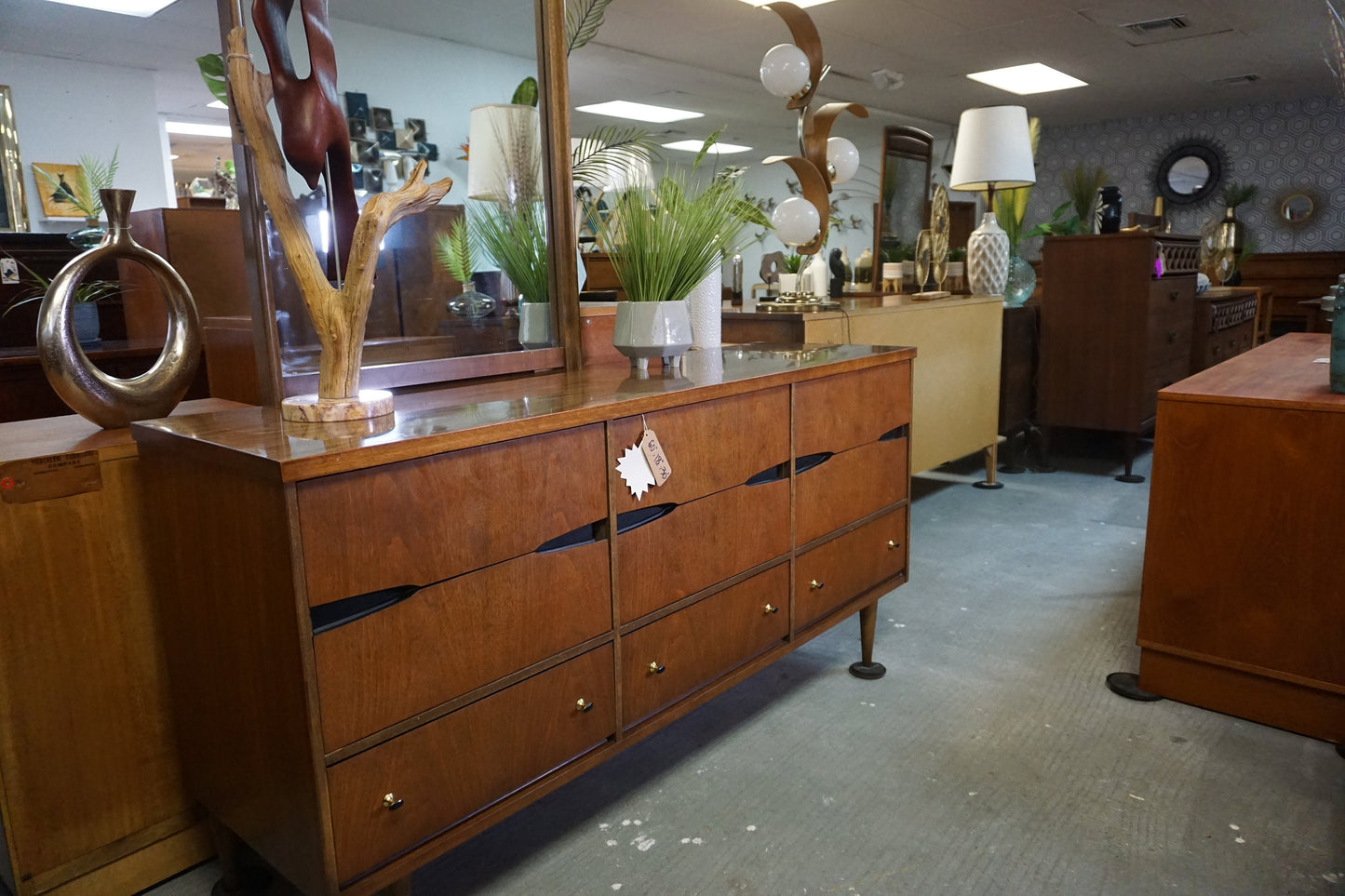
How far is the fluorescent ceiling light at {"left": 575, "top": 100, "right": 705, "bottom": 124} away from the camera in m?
7.87

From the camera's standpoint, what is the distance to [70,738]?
4.13 feet

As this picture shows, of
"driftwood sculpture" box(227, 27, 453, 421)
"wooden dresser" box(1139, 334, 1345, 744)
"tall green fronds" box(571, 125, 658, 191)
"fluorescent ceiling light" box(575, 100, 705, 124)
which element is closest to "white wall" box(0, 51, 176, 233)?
"fluorescent ceiling light" box(575, 100, 705, 124)

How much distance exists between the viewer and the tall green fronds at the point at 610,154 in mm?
1959

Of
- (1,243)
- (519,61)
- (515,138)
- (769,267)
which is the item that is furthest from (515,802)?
(769,267)

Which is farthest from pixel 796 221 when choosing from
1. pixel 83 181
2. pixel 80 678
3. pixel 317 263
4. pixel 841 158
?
pixel 83 181

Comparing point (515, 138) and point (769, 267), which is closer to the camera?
point (515, 138)

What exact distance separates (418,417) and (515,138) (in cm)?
79

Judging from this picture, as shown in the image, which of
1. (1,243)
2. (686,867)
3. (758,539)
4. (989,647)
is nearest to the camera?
(686,867)

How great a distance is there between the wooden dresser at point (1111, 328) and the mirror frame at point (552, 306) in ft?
9.19

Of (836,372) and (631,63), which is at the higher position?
(631,63)

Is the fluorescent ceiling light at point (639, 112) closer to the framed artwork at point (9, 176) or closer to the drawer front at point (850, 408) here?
the framed artwork at point (9, 176)

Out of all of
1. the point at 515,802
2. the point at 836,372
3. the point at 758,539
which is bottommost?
the point at 515,802

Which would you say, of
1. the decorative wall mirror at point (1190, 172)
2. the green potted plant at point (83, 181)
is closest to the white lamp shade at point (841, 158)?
the green potted plant at point (83, 181)

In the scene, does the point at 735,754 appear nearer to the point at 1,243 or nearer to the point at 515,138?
the point at 515,138
